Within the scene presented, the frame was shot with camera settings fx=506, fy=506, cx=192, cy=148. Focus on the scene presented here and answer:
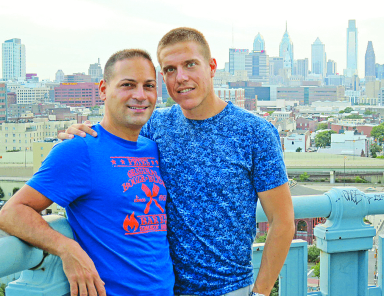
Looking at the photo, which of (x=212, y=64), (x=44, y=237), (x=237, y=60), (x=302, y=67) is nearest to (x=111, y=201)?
(x=44, y=237)

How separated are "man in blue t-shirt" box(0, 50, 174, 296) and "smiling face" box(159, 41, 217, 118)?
0.04m

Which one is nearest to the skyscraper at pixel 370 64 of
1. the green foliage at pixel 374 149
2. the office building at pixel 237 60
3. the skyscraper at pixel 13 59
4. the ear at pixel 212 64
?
the office building at pixel 237 60

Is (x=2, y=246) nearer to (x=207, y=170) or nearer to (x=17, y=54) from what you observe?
(x=207, y=170)

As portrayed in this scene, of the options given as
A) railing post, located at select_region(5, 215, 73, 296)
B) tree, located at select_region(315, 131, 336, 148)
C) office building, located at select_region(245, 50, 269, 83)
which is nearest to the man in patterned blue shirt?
railing post, located at select_region(5, 215, 73, 296)

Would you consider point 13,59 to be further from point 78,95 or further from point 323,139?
point 323,139

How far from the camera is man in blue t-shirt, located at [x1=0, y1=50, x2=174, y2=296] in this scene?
2.59 feet

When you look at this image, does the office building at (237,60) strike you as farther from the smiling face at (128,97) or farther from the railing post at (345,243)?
the smiling face at (128,97)

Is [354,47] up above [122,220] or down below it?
above

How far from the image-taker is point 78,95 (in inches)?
2418

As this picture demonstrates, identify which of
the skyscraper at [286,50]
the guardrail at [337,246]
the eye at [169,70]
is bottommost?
the guardrail at [337,246]

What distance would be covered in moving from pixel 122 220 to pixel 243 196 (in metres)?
0.24

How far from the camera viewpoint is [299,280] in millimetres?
1178

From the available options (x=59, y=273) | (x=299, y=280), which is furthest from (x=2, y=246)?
(x=299, y=280)

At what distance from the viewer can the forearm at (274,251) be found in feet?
3.14
